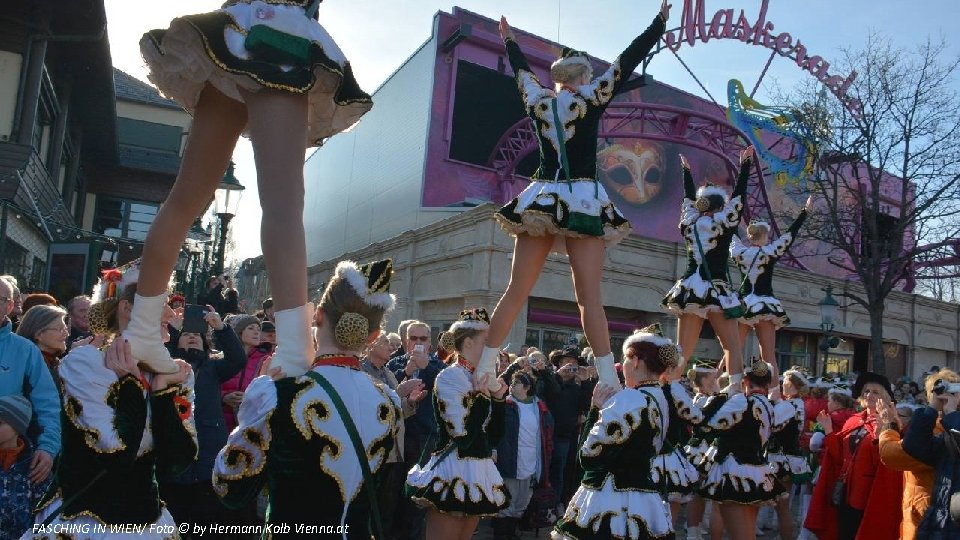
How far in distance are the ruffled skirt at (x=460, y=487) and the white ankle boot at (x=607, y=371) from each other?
107 cm

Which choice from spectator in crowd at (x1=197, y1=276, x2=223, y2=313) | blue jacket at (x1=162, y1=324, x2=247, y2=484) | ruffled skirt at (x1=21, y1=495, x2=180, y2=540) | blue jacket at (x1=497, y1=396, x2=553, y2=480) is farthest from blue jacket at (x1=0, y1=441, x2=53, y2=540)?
spectator in crowd at (x1=197, y1=276, x2=223, y2=313)

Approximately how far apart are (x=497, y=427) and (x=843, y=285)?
23990 millimetres

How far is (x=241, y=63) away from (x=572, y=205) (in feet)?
7.84

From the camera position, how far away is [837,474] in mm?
7480

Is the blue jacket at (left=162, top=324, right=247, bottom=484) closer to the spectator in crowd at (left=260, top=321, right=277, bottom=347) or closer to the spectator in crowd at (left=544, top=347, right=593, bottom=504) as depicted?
the spectator in crowd at (left=260, top=321, right=277, bottom=347)

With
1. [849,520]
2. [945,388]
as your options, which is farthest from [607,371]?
[849,520]

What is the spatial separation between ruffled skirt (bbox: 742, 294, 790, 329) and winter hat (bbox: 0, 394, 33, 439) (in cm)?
651

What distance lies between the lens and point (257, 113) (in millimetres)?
2557

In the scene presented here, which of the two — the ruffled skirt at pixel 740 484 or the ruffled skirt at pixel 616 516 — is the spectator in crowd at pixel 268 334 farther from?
the ruffled skirt at pixel 740 484

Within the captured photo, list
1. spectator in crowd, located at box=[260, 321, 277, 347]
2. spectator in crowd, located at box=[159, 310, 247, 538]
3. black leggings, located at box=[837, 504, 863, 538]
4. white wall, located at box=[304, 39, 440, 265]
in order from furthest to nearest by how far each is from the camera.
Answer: white wall, located at box=[304, 39, 440, 265] < black leggings, located at box=[837, 504, 863, 538] < spectator in crowd, located at box=[260, 321, 277, 347] < spectator in crowd, located at box=[159, 310, 247, 538]

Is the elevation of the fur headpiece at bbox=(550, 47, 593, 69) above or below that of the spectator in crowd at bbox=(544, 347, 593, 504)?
above

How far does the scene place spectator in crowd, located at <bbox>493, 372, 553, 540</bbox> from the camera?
7.26 meters

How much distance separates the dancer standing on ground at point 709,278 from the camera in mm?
6637

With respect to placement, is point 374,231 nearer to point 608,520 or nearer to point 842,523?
point 842,523
